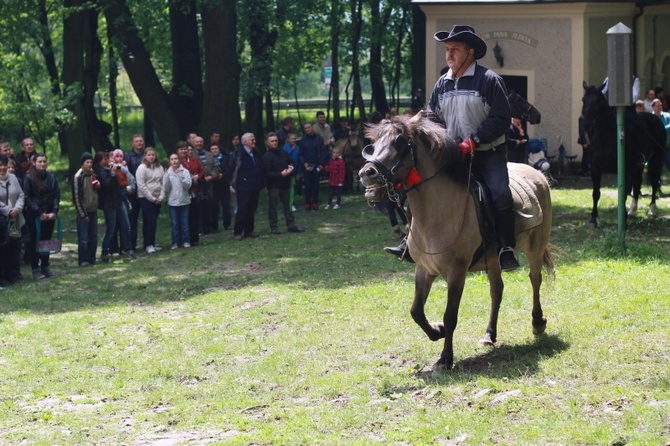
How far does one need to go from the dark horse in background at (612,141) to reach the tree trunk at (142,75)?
11180mm

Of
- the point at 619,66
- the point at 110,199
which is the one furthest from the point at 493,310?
the point at 110,199

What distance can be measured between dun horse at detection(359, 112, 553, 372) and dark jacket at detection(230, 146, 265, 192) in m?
11.6

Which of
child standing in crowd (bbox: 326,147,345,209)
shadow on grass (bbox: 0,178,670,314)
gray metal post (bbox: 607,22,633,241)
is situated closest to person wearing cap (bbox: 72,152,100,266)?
shadow on grass (bbox: 0,178,670,314)

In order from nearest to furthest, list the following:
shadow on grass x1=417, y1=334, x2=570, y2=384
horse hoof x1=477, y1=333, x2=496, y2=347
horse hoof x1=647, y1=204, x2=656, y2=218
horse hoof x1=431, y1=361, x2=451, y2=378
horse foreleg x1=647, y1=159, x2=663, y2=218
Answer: shadow on grass x1=417, y1=334, x2=570, y2=384, horse hoof x1=431, y1=361, x2=451, y2=378, horse hoof x1=477, y1=333, x2=496, y2=347, horse hoof x1=647, y1=204, x2=656, y2=218, horse foreleg x1=647, y1=159, x2=663, y2=218

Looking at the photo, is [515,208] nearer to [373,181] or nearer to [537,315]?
[537,315]

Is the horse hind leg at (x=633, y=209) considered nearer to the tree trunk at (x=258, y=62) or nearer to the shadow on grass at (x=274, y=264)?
the shadow on grass at (x=274, y=264)

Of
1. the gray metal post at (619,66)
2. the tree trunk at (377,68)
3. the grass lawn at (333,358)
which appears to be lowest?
the grass lawn at (333,358)

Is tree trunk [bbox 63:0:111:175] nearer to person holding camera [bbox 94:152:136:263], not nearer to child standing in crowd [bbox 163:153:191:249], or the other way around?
child standing in crowd [bbox 163:153:191:249]

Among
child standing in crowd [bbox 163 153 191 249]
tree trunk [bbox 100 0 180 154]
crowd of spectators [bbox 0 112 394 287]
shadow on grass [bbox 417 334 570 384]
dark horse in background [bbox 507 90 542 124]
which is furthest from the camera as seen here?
tree trunk [bbox 100 0 180 154]

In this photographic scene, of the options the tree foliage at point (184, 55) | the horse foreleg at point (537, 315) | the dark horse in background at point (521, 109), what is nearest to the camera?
the horse foreleg at point (537, 315)

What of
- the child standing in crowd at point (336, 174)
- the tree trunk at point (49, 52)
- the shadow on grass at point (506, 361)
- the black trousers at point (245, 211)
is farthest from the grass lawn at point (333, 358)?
the tree trunk at point (49, 52)

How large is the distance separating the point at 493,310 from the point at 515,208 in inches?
43.5

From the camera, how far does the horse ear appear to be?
8938 mm

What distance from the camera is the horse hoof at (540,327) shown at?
10492 mm
